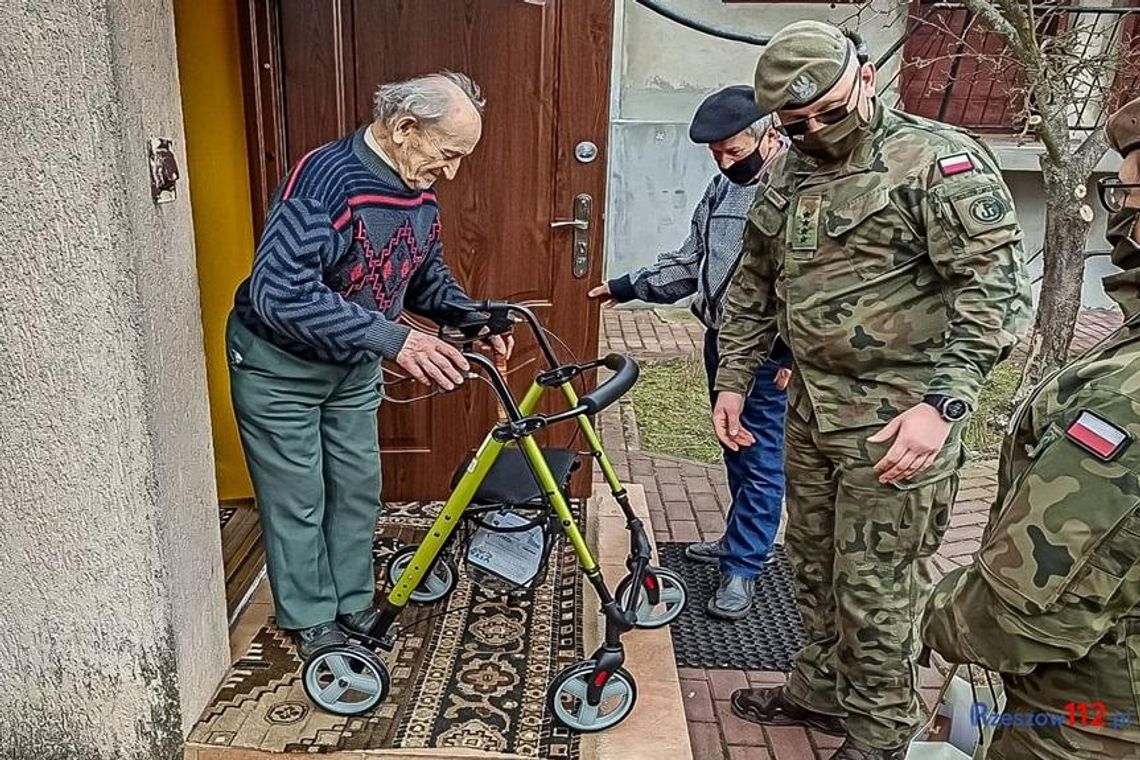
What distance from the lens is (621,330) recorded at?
26.7 feet

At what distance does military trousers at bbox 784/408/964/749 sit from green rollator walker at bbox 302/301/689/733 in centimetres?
54

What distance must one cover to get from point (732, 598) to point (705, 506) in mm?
1089

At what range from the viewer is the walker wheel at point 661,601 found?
10.1ft

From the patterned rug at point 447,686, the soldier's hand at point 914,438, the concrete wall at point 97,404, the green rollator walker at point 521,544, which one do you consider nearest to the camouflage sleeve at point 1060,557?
the soldier's hand at point 914,438

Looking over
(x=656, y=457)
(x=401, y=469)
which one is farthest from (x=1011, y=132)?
(x=401, y=469)

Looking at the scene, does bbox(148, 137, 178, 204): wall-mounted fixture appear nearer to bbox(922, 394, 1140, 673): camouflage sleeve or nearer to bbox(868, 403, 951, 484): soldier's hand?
bbox(868, 403, 951, 484): soldier's hand

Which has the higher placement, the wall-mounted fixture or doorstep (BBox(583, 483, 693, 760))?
the wall-mounted fixture

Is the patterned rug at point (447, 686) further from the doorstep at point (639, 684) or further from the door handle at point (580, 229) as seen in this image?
the door handle at point (580, 229)

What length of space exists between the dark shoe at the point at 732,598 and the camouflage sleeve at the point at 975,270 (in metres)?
1.60

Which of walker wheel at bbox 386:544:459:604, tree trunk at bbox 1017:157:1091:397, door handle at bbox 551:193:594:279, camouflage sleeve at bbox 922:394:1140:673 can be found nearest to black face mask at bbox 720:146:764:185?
door handle at bbox 551:193:594:279

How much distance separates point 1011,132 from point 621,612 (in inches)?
320

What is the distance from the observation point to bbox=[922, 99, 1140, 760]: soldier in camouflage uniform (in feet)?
4.31

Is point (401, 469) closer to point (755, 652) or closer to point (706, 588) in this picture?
point (706, 588)

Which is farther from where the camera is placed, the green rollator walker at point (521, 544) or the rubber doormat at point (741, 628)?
the rubber doormat at point (741, 628)
